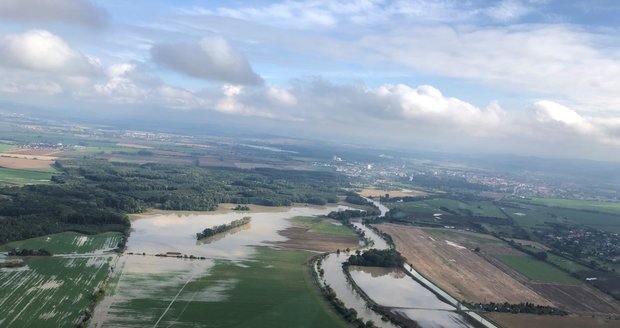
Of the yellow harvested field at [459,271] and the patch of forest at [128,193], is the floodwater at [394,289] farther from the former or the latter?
the patch of forest at [128,193]

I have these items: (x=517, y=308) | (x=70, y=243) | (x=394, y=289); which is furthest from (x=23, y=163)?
(x=517, y=308)

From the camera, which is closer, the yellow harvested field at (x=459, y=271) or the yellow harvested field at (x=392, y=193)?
the yellow harvested field at (x=459, y=271)

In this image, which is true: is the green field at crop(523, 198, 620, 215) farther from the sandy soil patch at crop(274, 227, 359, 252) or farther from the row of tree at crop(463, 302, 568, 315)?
the row of tree at crop(463, 302, 568, 315)

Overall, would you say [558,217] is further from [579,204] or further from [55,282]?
[55,282]

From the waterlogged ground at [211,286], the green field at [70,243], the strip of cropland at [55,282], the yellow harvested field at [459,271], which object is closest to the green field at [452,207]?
the yellow harvested field at [459,271]

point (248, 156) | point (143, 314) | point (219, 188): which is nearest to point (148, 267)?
point (143, 314)
